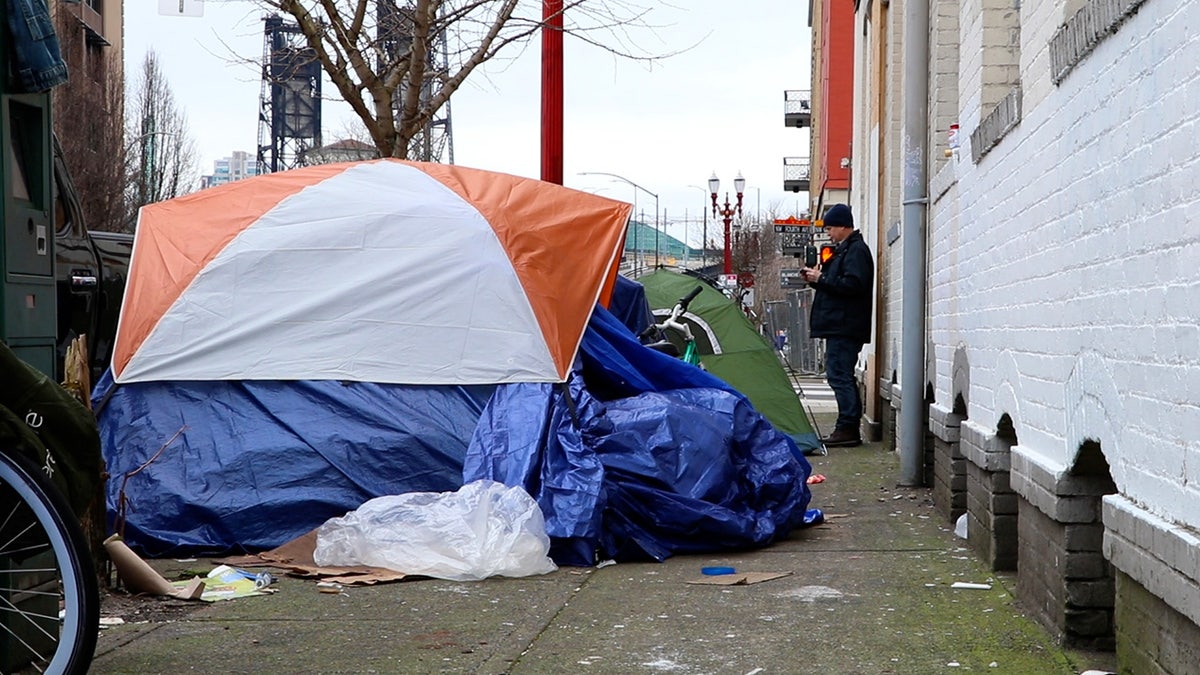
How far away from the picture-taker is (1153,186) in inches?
142

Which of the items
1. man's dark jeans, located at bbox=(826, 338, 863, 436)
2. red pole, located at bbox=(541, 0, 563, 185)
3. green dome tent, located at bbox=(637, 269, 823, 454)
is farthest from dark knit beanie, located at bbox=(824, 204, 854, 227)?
red pole, located at bbox=(541, 0, 563, 185)

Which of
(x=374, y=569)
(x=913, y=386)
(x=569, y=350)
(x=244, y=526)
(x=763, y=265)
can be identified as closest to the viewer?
(x=374, y=569)

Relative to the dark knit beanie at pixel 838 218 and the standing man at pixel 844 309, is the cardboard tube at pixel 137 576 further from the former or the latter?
the dark knit beanie at pixel 838 218

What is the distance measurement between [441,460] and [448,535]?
94 centimetres

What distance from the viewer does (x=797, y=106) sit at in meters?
69.4

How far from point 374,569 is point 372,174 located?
2769mm

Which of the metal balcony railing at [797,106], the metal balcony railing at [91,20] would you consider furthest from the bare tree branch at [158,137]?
the metal balcony railing at [797,106]

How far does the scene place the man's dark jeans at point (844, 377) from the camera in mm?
12102

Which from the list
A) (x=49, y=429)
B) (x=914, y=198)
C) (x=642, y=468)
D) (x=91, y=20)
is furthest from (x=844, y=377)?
(x=91, y=20)

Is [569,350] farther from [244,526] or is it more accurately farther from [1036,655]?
[1036,655]

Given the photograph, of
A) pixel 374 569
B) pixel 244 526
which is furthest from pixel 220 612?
pixel 244 526

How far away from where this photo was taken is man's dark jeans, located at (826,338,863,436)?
1210cm

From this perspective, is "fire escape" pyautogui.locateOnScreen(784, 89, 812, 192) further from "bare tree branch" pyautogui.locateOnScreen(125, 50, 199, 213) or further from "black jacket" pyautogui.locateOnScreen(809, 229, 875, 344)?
"black jacket" pyautogui.locateOnScreen(809, 229, 875, 344)

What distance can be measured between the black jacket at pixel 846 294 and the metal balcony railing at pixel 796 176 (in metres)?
58.6
